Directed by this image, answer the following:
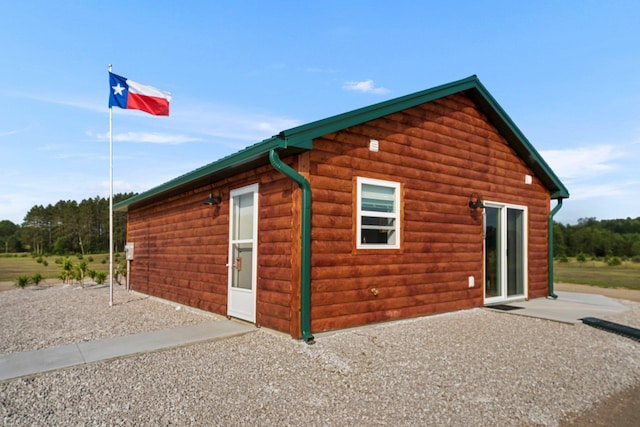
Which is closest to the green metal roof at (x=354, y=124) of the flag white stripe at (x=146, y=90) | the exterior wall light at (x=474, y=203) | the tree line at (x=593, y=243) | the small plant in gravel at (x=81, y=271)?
the exterior wall light at (x=474, y=203)

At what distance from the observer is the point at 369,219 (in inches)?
234

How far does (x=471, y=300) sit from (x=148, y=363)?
5.89 meters

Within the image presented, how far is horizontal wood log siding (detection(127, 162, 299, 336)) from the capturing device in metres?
5.37

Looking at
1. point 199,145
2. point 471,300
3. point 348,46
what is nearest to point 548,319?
point 471,300

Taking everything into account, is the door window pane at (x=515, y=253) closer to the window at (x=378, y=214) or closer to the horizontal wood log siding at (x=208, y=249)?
the window at (x=378, y=214)

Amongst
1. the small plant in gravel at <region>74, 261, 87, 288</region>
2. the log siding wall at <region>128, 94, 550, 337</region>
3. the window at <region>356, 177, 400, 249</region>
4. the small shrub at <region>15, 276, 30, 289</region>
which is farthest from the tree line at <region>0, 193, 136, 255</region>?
the window at <region>356, 177, 400, 249</region>

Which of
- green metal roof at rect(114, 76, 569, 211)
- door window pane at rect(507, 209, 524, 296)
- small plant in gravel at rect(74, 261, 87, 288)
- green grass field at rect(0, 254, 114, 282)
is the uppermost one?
green metal roof at rect(114, 76, 569, 211)

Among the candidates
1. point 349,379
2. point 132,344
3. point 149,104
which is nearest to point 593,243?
point 149,104

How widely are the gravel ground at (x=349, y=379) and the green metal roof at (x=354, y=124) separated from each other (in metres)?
2.54

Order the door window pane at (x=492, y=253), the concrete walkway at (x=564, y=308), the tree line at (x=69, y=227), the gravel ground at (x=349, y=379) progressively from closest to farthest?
the gravel ground at (x=349, y=379) → the concrete walkway at (x=564, y=308) → the door window pane at (x=492, y=253) → the tree line at (x=69, y=227)

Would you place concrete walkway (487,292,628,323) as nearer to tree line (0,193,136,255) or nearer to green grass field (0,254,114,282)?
green grass field (0,254,114,282)

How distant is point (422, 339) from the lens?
5168 millimetres

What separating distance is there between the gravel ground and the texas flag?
4.97 meters

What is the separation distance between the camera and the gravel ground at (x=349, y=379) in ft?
10.1
